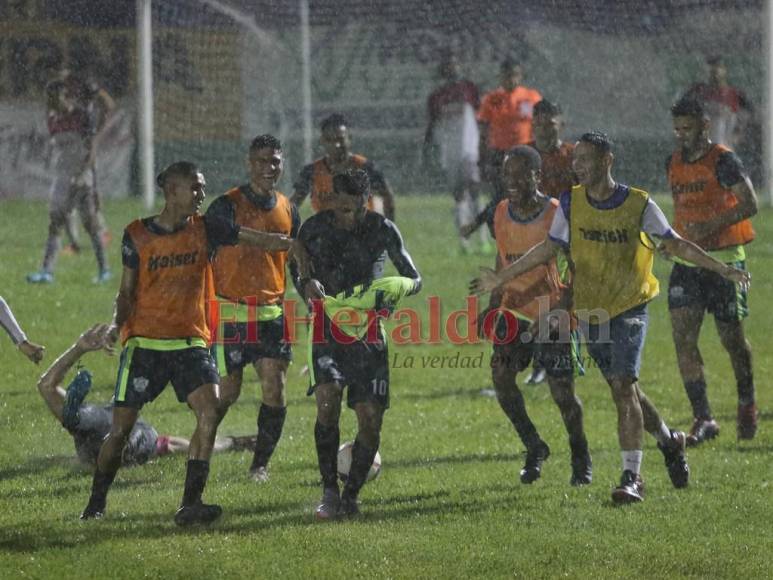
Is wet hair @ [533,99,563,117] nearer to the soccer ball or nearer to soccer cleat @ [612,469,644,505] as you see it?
the soccer ball

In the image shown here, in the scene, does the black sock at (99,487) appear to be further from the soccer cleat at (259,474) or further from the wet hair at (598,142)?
the wet hair at (598,142)

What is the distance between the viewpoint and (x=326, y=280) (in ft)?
28.5

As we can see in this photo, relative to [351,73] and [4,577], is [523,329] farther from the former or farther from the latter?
[351,73]

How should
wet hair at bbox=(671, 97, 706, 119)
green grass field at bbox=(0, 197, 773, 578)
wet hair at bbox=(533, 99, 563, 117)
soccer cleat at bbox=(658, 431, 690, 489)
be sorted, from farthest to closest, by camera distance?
wet hair at bbox=(533, 99, 563, 117) < wet hair at bbox=(671, 97, 706, 119) < soccer cleat at bbox=(658, 431, 690, 489) < green grass field at bbox=(0, 197, 773, 578)

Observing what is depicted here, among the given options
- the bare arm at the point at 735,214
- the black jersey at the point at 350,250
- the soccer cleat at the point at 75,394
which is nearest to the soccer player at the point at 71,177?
the soccer cleat at the point at 75,394

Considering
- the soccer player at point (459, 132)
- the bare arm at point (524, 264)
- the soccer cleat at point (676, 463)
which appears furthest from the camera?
the soccer player at point (459, 132)

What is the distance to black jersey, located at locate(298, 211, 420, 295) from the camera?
8.61 metres

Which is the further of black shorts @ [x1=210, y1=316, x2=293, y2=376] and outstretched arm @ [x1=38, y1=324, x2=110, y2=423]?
black shorts @ [x1=210, y1=316, x2=293, y2=376]

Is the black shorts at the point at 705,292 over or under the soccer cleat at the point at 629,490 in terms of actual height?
A: over

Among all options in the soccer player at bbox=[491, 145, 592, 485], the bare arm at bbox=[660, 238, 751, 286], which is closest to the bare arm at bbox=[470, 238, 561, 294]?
the soccer player at bbox=[491, 145, 592, 485]

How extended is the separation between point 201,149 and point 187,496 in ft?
52.9

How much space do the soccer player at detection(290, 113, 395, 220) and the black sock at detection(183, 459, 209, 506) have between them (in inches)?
133

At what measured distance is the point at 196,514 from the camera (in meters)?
8.09

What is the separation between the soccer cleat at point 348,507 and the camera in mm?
8422
